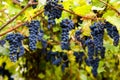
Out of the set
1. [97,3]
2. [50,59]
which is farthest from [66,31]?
[50,59]

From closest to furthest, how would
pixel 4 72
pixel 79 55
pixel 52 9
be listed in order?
pixel 52 9 → pixel 79 55 → pixel 4 72

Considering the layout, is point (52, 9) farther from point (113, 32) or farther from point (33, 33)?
point (113, 32)

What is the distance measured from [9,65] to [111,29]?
8.04ft

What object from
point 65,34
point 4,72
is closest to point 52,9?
point 65,34

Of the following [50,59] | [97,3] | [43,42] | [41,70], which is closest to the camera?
[97,3]

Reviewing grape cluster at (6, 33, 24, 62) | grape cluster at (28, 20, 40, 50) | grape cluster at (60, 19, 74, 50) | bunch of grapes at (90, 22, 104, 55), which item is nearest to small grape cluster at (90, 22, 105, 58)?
bunch of grapes at (90, 22, 104, 55)

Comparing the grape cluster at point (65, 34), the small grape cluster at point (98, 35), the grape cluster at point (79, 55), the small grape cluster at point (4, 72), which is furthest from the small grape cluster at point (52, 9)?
the small grape cluster at point (4, 72)

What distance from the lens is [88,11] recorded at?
2.96m

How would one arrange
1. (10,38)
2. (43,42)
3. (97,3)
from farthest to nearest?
1. (43,42)
2. (97,3)
3. (10,38)

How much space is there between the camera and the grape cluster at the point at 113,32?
2555 mm

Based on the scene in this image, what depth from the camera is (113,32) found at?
8.45 ft

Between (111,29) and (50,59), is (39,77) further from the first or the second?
(111,29)

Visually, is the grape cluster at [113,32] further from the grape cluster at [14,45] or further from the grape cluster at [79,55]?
the grape cluster at [79,55]

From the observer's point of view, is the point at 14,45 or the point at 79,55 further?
the point at 79,55
